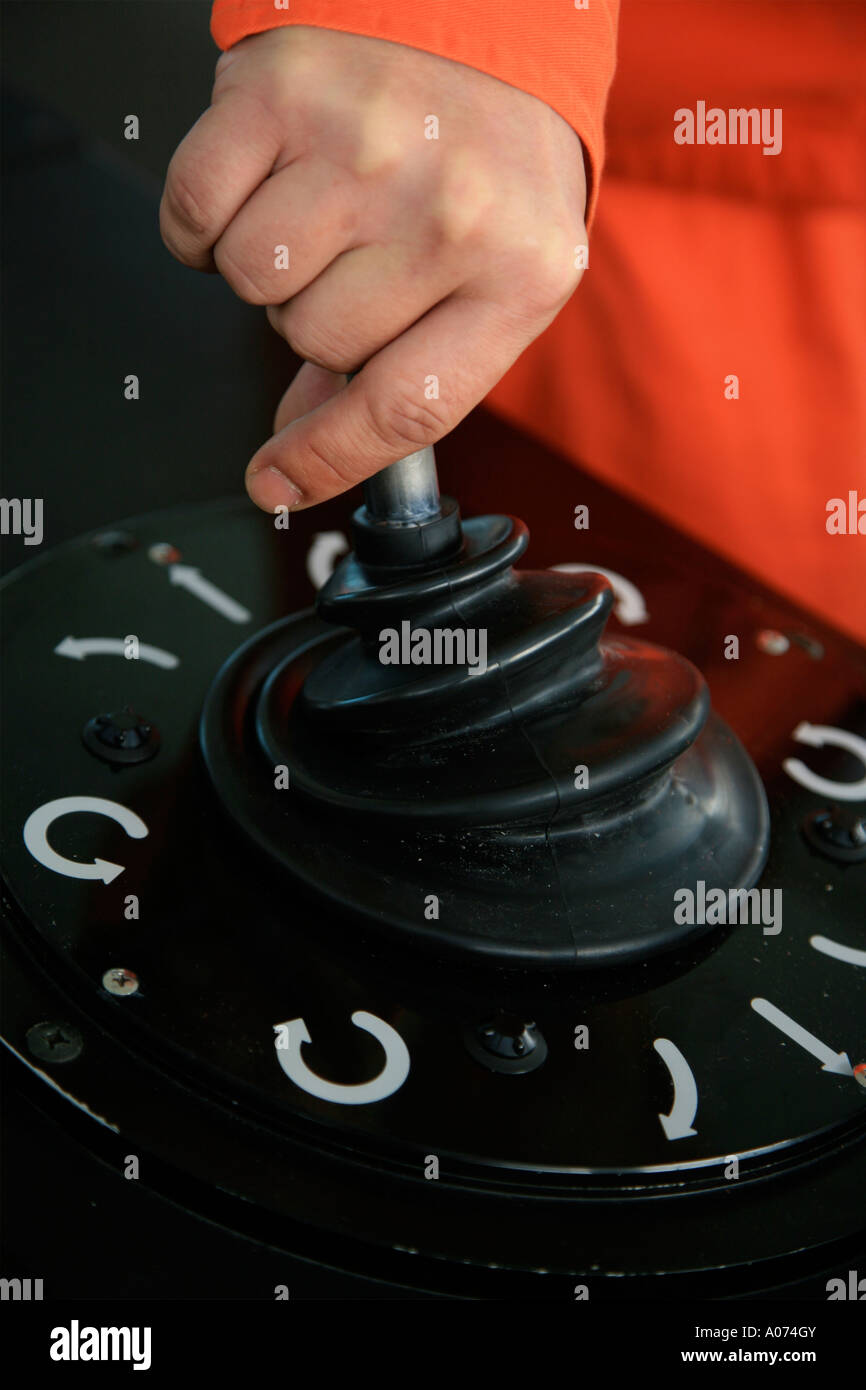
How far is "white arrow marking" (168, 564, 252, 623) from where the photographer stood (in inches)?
24.5

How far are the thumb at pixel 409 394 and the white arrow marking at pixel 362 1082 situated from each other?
19 centimetres

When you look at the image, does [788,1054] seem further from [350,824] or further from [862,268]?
[862,268]

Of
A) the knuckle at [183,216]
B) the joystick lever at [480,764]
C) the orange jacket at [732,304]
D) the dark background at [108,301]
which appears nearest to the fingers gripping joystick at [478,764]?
the joystick lever at [480,764]

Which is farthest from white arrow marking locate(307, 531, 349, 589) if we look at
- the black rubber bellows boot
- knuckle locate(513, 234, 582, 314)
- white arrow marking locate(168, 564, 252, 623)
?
knuckle locate(513, 234, 582, 314)

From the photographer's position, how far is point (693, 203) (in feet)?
2.88

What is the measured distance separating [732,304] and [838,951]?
1.81 feet

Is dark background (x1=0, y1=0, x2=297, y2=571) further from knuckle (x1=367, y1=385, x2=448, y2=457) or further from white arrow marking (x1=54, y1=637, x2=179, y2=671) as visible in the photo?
knuckle (x1=367, y1=385, x2=448, y2=457)

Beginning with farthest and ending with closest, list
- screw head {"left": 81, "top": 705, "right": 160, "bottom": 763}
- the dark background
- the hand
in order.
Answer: the dark background
screw head {"left": 81, "top": 705, "right": 160, "bottom": 763}
the hand

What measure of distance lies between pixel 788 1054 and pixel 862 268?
0.59 metres

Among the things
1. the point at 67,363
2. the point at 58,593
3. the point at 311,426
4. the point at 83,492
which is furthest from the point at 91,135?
the point at 311,426

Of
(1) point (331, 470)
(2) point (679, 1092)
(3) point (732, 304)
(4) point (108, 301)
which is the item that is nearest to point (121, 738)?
(1) point (331, 470)

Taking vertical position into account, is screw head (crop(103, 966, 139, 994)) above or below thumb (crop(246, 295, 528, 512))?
below

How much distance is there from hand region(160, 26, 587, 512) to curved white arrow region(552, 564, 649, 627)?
0.83 feet

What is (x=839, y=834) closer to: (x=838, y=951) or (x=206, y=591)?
(x=838, y=951)
